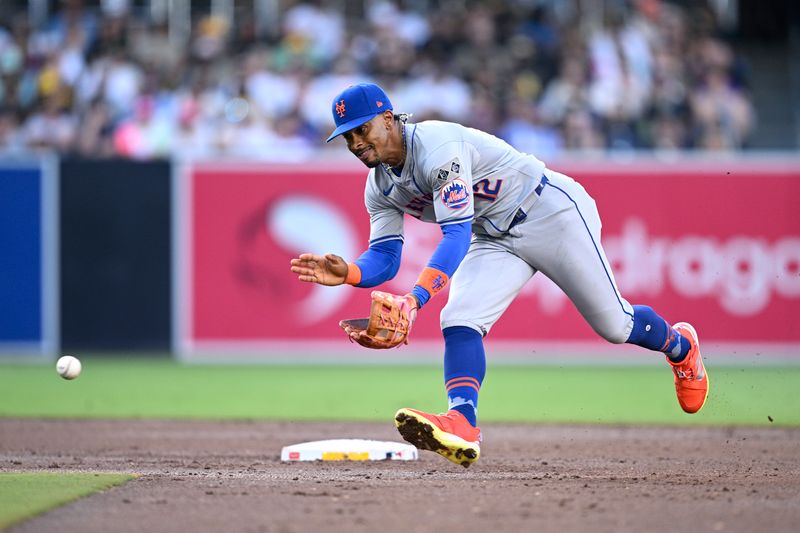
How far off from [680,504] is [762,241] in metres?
9.02

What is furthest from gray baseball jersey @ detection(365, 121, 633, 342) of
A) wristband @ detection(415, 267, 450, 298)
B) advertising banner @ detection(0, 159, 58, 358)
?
advertising banner @ detection(0, 159, 58, 358)

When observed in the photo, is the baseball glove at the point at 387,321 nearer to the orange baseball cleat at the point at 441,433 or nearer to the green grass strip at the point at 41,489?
the orange baseball cleat at the point at 441,433

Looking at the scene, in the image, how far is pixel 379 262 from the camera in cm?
676

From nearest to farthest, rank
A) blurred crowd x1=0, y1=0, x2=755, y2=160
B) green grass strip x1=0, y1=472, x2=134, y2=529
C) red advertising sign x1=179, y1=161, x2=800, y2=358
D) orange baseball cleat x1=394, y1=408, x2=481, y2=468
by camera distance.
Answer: green grass strip x1=0, y1=472, x2=134, y2=529 < orange baseball cleat x1=394, y1=408, x2=481, y2=468 < red advertising sign x1=179, y1=161, x2=800, y2=358 < blurred crowd x1=0, y1=0, x2=755, y2=160

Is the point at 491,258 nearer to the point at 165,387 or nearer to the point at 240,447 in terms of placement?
the point at 240,447

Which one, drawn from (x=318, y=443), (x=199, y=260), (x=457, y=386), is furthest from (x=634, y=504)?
(x=199, y=260)

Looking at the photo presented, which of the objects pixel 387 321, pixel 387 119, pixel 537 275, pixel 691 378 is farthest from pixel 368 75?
pixel 387 321

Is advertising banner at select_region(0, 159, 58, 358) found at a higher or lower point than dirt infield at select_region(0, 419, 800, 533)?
higher

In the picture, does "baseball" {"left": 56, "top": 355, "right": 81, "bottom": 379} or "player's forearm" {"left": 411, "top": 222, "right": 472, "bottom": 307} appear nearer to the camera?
"player's forearm" {"left": 411, "top": 222, "right": 472, "bottom": 307}

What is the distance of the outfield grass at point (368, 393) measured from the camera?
398 inches

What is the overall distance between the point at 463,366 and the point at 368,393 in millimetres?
5288

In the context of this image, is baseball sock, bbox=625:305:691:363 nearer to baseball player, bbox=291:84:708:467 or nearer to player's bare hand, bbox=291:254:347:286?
baseball player, bbox=291:84:708:467

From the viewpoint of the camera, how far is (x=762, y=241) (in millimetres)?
13859

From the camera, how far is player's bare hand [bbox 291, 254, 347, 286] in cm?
620
